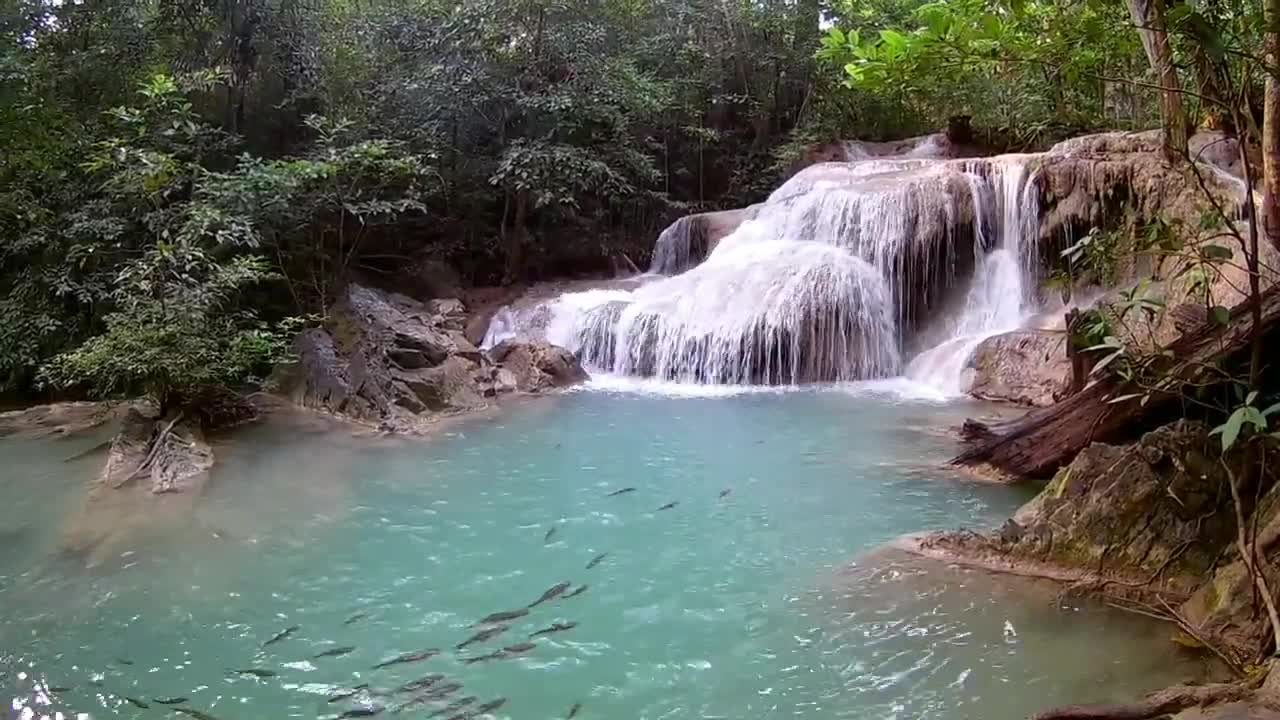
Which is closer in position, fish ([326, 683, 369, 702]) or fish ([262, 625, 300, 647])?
fish ([326, 683, 369, 702])

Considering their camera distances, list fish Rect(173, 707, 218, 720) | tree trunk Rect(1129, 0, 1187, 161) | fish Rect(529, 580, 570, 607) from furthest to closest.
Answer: fish Rect(529, 580, 570, 607) < fish Rect(173, 707, 218, 720) < tree trunk Rect(1129, 0, 1187, 161)

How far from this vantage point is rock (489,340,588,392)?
425 inches

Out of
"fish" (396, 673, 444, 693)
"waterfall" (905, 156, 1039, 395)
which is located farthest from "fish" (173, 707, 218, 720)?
"waterfall" (905, 156, 1039, 395)

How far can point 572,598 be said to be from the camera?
463cm

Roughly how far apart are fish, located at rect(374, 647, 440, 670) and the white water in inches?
296

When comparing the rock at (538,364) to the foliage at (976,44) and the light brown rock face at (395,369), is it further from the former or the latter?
the foliage at (976,44)

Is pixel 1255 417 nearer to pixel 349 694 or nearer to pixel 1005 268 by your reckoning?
pixel 349 694

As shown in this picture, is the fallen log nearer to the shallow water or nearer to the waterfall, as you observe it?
the shallow water

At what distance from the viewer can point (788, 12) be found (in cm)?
1811

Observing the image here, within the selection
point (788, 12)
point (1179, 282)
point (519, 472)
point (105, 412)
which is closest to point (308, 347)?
point (105, 412)

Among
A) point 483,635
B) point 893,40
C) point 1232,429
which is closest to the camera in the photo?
point 1232,429

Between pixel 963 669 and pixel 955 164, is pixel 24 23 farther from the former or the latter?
pixel 955 164

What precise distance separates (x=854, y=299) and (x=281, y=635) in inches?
344

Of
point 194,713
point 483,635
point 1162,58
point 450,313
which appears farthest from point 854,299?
point 194,713
